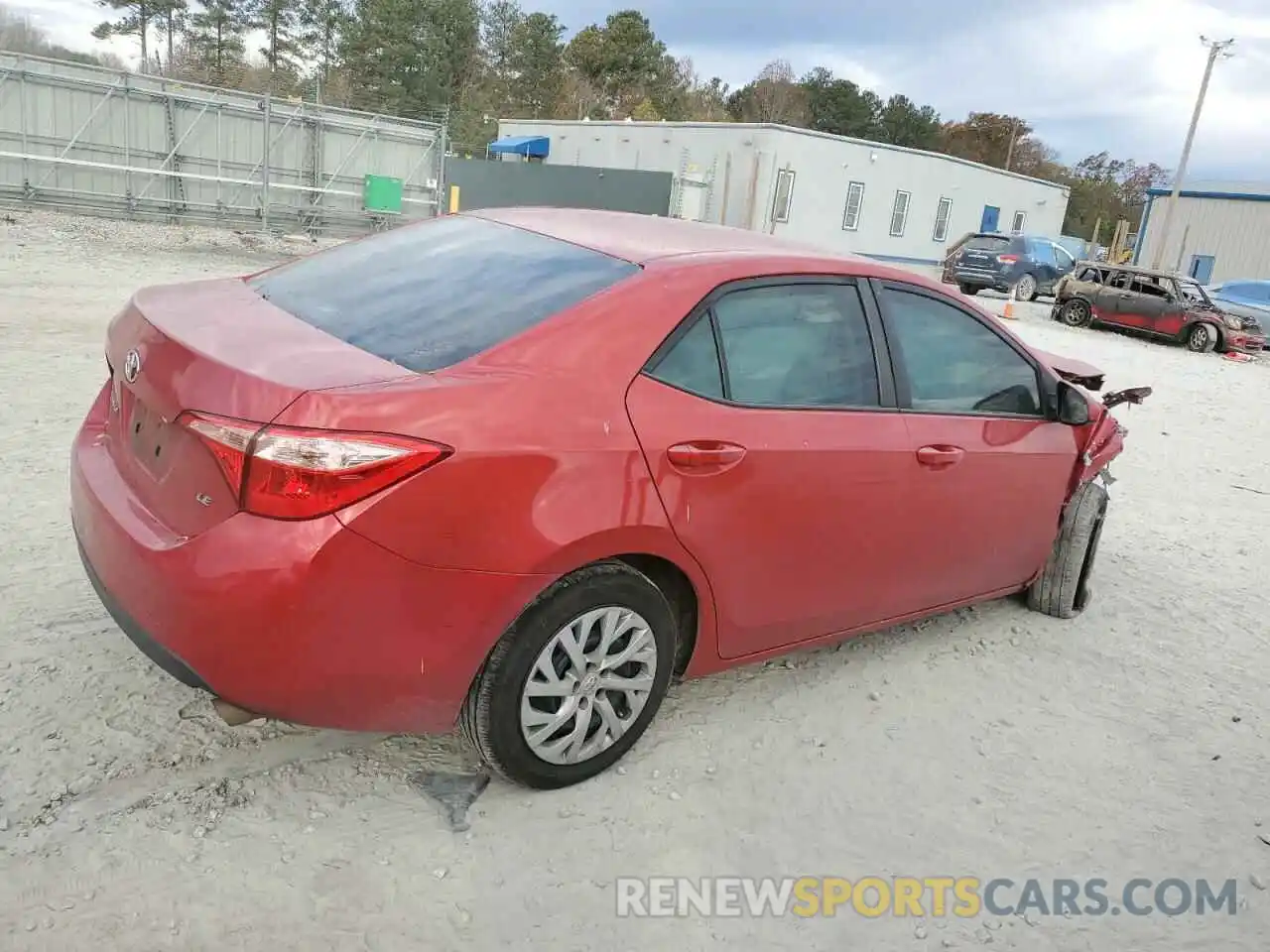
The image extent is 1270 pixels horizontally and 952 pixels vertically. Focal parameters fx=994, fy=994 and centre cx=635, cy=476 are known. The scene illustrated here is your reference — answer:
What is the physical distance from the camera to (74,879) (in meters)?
2.44

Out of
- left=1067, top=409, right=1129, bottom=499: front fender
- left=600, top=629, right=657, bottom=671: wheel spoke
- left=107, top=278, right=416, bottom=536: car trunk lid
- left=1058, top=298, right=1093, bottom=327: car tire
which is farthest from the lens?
left=1058, top=298, right=1093, bottom=327: car tire

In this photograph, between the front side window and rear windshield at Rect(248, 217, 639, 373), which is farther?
the front side window

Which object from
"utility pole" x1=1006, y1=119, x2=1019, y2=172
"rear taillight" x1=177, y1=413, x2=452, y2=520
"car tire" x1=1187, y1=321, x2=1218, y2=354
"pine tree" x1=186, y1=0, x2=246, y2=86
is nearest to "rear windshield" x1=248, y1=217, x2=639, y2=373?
"rear taillight" x1=177, y1=413, x2=452, y2=520

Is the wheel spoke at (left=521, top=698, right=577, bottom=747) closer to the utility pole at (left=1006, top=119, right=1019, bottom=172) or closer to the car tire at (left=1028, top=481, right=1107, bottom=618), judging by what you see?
the car tire at (left=1028, top=481, right=1107, bottom=618)

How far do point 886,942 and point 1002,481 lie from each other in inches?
77.8

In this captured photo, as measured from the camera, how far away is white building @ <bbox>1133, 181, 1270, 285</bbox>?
40344mm

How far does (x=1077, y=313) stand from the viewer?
2061cm

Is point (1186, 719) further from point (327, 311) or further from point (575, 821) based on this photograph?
point (327, 311)

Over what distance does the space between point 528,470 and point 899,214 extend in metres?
37.6

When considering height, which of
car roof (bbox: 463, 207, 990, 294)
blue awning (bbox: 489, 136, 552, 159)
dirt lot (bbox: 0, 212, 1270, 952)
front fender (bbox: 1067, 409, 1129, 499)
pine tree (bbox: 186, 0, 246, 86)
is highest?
pine tree (bbox: 186, 0, 246, 86)

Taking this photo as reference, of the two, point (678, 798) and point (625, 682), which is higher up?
point (625, 682)

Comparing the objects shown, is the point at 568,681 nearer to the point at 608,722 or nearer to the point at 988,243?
the point at 608,722

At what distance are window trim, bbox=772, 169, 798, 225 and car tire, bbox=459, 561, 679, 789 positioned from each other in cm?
3160

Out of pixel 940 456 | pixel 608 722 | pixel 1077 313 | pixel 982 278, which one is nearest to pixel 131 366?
pixel 608 722
